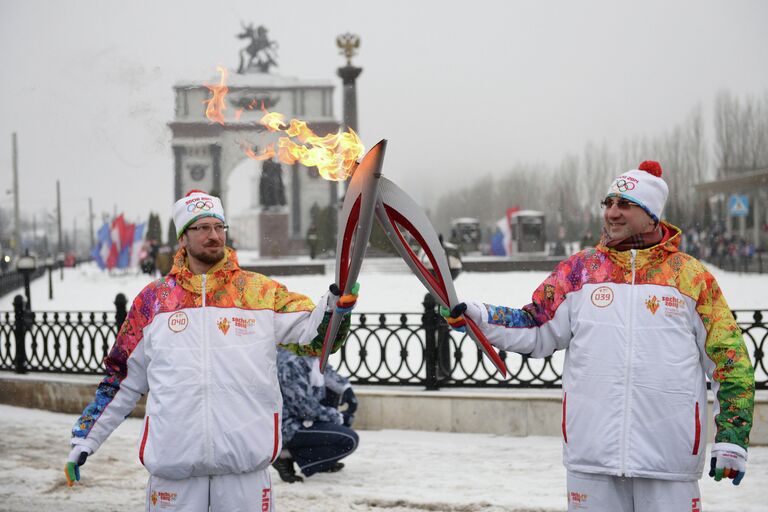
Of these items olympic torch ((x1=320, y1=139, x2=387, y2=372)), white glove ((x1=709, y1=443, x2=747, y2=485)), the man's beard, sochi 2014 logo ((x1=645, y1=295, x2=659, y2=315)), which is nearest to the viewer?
olympic torch ((x1=320, y1=139, x2=387, y2=372))

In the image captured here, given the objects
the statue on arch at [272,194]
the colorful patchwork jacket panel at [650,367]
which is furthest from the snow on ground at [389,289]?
the colorful patchwork jacket panel at [650,367]

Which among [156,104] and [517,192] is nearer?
[156,104]

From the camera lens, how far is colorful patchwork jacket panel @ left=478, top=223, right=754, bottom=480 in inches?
126

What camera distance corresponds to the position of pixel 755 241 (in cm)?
3584

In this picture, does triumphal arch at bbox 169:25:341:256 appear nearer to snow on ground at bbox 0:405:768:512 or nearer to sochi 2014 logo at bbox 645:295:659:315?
snow on ground at bbox 0:405:768:512

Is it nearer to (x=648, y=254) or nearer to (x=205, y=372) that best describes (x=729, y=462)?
(x=648, y=254)

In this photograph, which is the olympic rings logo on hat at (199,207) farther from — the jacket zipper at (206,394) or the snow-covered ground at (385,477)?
the snow-covered ground at (385,477)

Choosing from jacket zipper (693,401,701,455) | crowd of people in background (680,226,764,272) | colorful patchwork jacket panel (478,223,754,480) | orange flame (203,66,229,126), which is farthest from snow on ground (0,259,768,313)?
jacket zipper (693,401,701,455)

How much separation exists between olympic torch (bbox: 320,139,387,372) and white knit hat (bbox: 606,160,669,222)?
994mm

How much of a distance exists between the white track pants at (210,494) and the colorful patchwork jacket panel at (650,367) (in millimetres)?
1201

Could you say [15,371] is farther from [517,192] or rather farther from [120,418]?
[517,192]

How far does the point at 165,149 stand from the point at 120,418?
3.97 meters

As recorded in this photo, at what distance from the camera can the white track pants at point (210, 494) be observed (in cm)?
335

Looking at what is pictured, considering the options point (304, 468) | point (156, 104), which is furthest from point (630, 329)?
point (156, 104)
